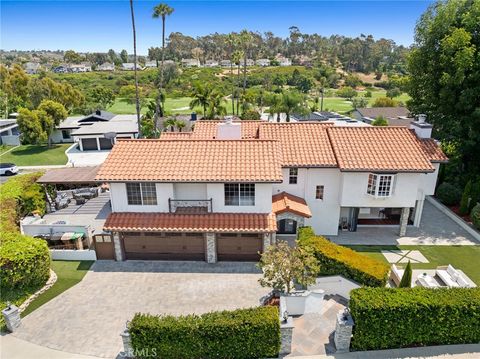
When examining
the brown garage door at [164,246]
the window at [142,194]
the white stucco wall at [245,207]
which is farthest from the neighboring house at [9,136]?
the white stucco wall at [245,207]

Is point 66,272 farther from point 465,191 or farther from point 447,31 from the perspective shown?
point 447,31

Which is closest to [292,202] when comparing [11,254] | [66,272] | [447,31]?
[66,272]

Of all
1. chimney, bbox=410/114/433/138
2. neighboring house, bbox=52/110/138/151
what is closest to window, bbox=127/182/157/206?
chimney, bbox=410/114/433/138

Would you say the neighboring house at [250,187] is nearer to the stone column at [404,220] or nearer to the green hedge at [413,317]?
the stone column at [404,220]

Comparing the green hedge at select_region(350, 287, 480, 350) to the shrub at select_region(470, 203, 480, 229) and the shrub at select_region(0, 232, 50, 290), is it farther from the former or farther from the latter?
the shrub at select_region(0, 232, 50, 290)

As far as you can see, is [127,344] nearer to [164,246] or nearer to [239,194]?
[164,246]

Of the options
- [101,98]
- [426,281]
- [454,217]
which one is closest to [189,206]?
[426,281]
